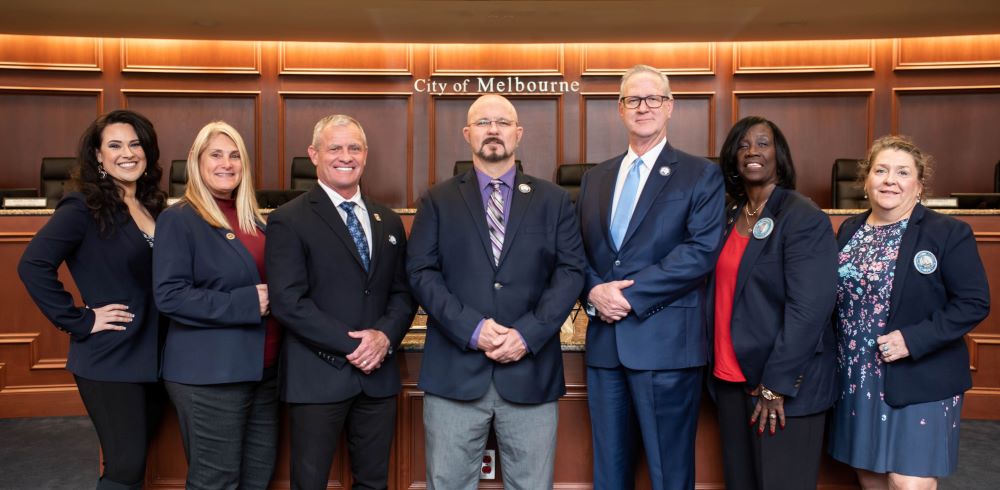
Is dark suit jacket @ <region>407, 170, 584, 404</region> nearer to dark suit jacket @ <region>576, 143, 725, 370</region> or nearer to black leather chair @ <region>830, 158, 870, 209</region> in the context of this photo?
dark suit jacket @ <region>576, 143, 725, 370</region>

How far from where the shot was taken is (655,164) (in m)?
2.33

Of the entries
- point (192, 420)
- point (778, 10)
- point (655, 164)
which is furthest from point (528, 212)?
point (778, 10)

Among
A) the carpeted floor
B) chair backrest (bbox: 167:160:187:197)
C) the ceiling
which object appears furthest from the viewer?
chair backrest (bbox: 167:160:187:197)

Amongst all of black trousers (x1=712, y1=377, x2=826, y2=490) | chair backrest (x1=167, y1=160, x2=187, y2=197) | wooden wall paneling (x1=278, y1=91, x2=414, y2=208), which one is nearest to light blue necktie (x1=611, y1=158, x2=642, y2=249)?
black trousers (x1=712, y1=377, x2=826, y2=490)

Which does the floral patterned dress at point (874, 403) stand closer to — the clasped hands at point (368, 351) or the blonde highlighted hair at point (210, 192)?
the clasped hands at point (368, 351)

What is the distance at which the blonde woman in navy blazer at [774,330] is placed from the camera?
2.11 meters

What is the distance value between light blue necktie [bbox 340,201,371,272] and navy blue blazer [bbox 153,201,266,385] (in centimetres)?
33

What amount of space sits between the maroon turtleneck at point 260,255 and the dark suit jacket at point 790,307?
1400mm

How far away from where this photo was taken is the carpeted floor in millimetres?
3465

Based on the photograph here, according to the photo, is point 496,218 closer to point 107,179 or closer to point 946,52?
point 107,179

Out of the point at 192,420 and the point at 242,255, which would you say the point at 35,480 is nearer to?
the point at 192,420

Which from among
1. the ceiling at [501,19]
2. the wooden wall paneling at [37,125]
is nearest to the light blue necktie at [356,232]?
the ceiling at [501,19]

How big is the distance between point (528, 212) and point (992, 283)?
12.1 feet

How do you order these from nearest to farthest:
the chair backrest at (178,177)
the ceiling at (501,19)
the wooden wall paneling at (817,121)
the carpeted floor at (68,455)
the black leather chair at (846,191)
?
the carpeted floor at (68,455) → the ceiling at (501,19) → the black leather chair at (846,191) → the chair backrest at (178,177) → the wooden wall paneling at (817,121)
